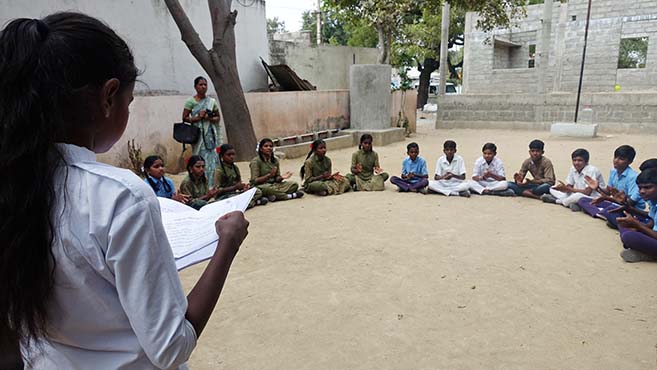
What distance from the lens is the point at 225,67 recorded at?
25.0 ft

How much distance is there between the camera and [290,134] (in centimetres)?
1015

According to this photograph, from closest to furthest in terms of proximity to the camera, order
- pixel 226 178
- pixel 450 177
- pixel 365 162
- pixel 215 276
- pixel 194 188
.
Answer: pixel 215 276
pixel 194 188
pixel 226 178
pixel 450 177
pixel 365 162

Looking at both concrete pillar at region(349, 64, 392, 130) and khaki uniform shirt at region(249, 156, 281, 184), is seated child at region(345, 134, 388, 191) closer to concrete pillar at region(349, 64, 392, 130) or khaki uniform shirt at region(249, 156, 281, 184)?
khaki uniform shirt at region(249, 156, 281, 184)

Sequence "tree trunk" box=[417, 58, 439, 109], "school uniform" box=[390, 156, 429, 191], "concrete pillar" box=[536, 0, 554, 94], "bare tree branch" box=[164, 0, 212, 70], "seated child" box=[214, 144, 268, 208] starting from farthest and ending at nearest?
"tree trunk" box=[417, 58, 439, 109] < "concrete pillar" box=[536, 0, 554, 94] < "bare tree branch" box=[164, 0, 212, 70] < "school uniform" box=[390, 156, 429, 191] < "seated child" box=[214, 144, 268, 208]

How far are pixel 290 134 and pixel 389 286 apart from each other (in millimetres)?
7438

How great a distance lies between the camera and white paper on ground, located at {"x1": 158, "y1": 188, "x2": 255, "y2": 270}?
0.93m

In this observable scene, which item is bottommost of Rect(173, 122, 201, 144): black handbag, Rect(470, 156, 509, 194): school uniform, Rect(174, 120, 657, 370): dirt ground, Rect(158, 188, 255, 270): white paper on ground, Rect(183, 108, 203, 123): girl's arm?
Rect(174, 120, 657, 370): dirt ground

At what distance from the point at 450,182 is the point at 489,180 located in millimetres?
504

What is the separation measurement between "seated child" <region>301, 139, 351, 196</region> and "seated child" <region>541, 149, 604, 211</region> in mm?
2652

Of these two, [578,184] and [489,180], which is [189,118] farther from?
[578,184]

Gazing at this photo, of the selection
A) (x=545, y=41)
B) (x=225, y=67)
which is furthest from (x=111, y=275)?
(x=545, y=41)

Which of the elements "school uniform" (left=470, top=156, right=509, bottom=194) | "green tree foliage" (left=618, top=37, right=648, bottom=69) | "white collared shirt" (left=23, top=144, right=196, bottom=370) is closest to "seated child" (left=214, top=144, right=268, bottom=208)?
"school uniform" (left=470, top=156, right=509, bottom=194)

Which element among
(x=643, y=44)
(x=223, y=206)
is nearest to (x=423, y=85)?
(x=643, y=44)

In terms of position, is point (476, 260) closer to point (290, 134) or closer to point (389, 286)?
point (389, 286)
